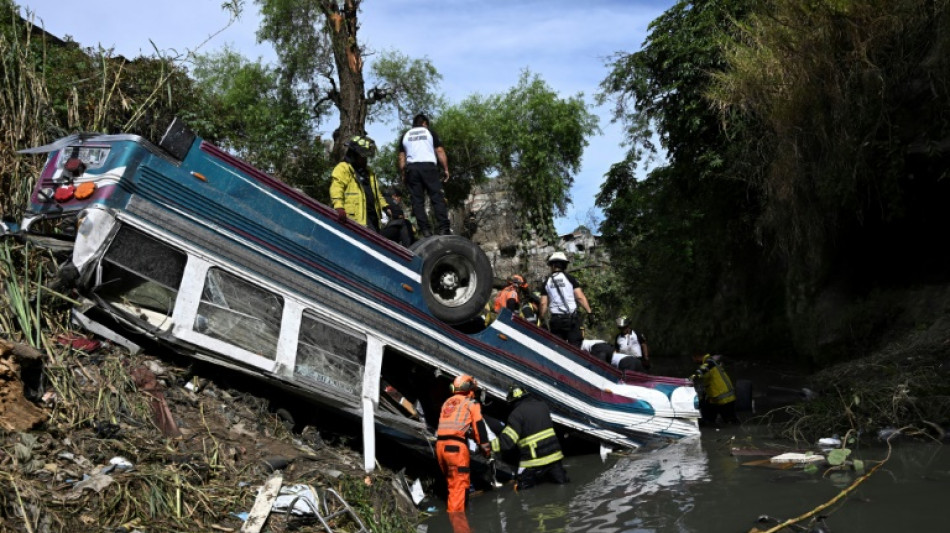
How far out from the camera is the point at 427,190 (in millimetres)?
8953

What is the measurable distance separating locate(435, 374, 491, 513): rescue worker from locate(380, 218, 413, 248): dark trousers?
1790 mm

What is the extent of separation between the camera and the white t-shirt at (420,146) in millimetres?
8837

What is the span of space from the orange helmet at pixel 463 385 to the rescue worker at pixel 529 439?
1.89 ft

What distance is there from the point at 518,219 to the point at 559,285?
27.4 m

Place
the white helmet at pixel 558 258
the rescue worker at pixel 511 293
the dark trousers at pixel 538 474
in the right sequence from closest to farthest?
the dark trousers at pixel 538 474, the rescue worker at pixel 511 293, the white helmet at pixel 558 258

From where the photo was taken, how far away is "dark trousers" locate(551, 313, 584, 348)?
962 cm

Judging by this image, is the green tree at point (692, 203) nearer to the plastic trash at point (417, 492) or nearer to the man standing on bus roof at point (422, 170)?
the man standing on bus roof at point (422, 170)

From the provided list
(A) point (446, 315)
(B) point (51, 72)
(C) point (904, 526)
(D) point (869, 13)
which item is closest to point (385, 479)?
(A) point (446, 315)

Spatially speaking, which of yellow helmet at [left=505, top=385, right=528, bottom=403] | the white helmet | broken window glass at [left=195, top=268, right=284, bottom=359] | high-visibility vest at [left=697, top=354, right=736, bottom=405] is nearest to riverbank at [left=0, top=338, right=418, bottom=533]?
broken window glass at [left=195, top=268, right=284, bottom=359]

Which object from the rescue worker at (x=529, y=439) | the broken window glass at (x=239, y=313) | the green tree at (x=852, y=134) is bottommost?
the rescue worker at (x=529, y=439)

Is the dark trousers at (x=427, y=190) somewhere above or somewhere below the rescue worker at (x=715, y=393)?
above

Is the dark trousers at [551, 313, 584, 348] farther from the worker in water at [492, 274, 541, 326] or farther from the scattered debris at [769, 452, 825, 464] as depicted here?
the scattered debris at [769, 452, 825, 464]

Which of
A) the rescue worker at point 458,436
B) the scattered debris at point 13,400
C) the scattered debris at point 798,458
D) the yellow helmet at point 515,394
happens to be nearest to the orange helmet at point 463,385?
the rescue worker at point 458,436

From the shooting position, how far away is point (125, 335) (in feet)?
22.9
